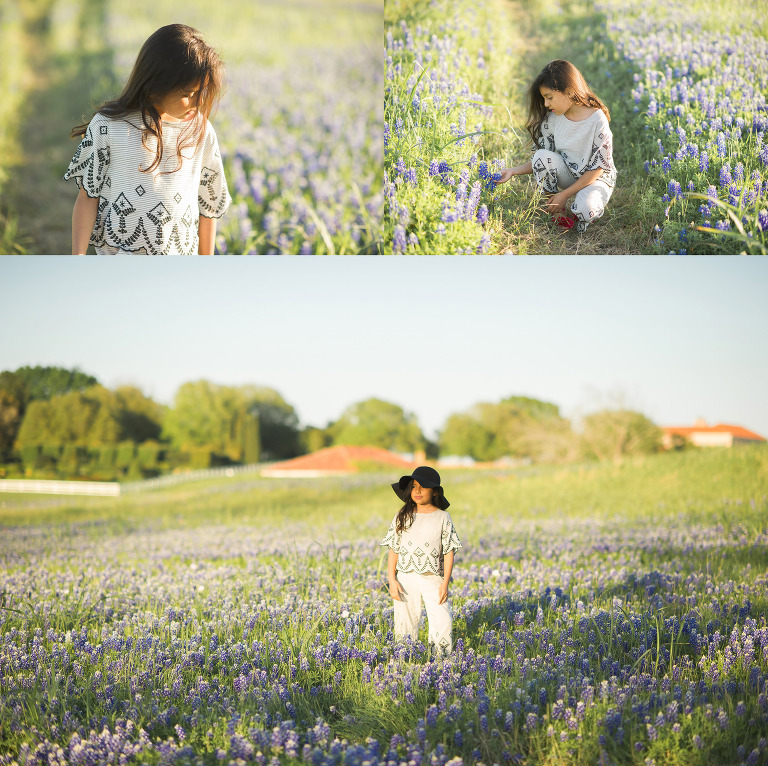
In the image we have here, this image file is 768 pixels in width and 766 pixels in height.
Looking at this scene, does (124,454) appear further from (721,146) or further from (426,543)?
(721,146)

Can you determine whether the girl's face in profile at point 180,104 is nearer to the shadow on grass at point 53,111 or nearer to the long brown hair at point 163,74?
the long brown hair at point 163,74

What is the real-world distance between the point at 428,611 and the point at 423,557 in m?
0.27

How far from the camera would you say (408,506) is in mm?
3205

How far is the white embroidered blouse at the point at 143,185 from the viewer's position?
12.3ft

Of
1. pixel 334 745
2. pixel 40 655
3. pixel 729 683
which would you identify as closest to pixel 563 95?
pixel 729 683

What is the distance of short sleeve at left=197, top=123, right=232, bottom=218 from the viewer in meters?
4.07

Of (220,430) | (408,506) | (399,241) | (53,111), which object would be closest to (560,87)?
(399,241)

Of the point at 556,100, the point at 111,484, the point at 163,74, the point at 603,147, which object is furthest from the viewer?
the point at 111,484

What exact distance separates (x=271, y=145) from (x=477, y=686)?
4.99 metres

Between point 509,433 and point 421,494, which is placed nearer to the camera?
point 421,494

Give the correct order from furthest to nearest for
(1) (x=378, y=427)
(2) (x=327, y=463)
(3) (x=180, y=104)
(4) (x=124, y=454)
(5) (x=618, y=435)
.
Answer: (2) (x=327, y=463)
(1) (x=378, y=427)
(5) (x=618, y=435)
(4) (x=124, y=454)
(3) (x=180, y=104)

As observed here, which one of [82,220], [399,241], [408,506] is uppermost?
[399,241]

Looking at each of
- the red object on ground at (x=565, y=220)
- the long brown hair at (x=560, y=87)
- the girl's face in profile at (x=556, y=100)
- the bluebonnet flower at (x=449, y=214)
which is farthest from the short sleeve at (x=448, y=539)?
the girl's face in profile at (x=556, y=100)

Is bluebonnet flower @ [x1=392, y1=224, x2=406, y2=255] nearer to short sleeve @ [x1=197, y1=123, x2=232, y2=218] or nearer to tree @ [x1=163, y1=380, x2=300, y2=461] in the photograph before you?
short sleeve @ [x1=197, y1=123, x2=232, y2=218]
